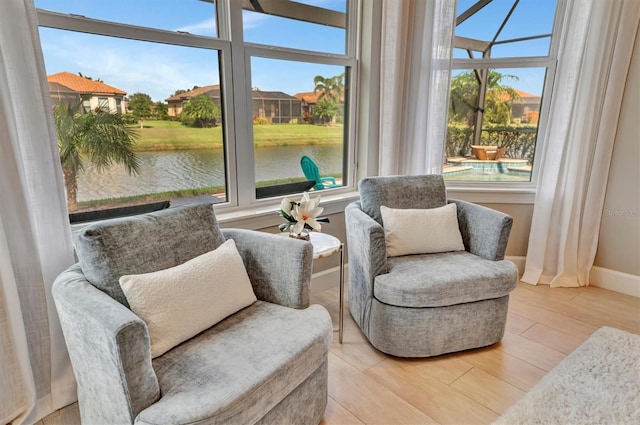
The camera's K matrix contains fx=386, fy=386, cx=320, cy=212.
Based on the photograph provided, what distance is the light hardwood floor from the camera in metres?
1.62

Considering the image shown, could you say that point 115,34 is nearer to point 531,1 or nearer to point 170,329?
point 170,329

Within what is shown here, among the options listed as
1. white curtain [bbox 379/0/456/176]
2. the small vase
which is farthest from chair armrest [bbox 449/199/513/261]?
the small vase

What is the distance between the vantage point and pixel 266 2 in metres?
2.30

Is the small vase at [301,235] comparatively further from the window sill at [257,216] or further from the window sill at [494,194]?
the window sill at [494,194]

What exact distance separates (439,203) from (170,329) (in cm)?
173

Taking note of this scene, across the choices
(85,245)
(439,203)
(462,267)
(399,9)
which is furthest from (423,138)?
(85,245)

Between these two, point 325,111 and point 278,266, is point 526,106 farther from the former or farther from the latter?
point 278,266

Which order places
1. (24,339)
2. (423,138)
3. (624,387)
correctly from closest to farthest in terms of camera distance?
(24,339)
(624,387)
(423,138)

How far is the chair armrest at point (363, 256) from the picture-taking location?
6.28 feet

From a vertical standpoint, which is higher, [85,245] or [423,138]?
[423,138]

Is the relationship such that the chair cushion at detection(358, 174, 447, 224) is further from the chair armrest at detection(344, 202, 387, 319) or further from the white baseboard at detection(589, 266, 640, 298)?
the white baseboard at detection(589, 266, 640, 298)

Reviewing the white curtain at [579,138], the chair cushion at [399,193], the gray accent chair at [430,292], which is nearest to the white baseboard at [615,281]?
the white curtain at [579,138]

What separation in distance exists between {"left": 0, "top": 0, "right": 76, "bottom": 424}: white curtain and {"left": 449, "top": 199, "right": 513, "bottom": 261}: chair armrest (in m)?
2.04

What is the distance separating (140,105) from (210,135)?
0.40 m
